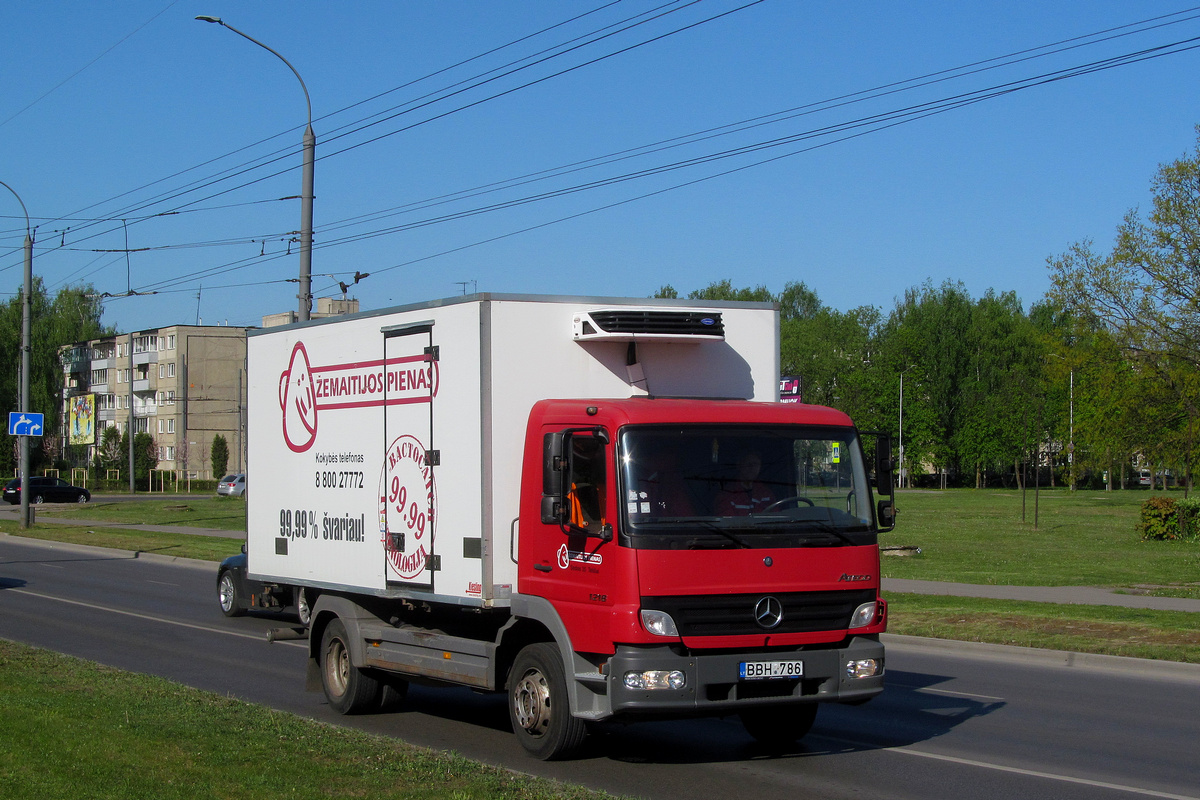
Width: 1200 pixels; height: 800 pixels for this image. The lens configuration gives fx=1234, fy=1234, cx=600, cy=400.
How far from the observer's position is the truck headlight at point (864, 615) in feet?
27.0

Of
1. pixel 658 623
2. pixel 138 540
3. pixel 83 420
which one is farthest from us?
pixel 83 420

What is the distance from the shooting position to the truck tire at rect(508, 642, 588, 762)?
8.19 meters

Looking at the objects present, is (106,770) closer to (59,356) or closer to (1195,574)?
(1195,574)

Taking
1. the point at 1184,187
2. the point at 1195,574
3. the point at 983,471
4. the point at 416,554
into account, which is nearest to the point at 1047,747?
the point at 416,554

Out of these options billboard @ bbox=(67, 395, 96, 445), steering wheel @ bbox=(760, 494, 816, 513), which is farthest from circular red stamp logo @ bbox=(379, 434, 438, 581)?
billboard @ bbox=(67, 395, 96, 445)

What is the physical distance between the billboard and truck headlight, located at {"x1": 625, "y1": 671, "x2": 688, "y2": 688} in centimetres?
9502

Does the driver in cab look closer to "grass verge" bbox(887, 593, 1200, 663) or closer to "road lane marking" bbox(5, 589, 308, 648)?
"grass verge" bbox(887, 593, 1200, 663)

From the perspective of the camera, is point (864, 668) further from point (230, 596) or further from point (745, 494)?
point (230, 596)

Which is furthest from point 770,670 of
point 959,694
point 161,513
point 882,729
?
point 161,513

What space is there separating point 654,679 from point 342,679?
4.09m

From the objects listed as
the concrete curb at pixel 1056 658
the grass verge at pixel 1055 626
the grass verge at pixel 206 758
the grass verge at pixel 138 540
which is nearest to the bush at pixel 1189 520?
the grass verge at pixel 1055 626

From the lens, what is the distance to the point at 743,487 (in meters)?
8.09

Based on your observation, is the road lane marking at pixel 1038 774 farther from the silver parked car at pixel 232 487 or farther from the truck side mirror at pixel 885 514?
the silver parked car at pixel 232 487

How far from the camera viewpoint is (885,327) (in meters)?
108
